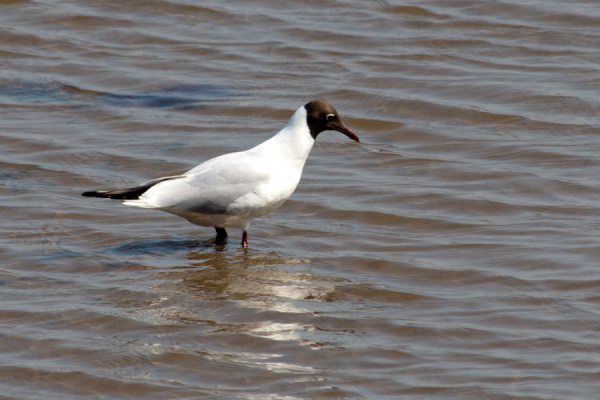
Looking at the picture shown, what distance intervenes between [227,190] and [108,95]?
12.6 ft

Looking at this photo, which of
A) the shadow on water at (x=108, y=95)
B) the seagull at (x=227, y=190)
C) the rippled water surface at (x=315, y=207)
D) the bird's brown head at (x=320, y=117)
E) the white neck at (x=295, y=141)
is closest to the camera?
the rippled water surface at (x=315, y=207)

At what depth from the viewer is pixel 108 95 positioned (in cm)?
1091

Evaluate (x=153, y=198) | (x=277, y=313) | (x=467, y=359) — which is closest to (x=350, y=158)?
(x=153, y=198)

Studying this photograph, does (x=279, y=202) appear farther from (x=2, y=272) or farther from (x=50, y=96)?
(x=50, y=96)

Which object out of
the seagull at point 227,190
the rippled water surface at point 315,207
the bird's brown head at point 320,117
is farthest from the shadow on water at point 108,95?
the seagull at point 227,190

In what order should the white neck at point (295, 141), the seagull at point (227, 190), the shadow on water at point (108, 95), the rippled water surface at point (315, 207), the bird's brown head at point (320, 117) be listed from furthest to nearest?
the shadow on water at point (108, 95)
the bird's brown head at point (320, 117)
the white neck at point (295, 141)
the seagull at point (227, 190)
the rippled water surface at point (315, 207)

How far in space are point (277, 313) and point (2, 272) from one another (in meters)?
1.86

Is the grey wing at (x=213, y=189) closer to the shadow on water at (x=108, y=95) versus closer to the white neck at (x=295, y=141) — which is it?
the white neck at (x=295, y=141)

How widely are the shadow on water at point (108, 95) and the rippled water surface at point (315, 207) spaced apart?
0.04 m

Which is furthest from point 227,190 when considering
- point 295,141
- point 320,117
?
point 320,117

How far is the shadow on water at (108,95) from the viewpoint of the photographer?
10.7 meters

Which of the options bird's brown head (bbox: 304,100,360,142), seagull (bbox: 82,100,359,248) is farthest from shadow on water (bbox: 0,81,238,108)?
seagull (bbox: 82,100,359,248)

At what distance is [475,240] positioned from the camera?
7723 millimetres

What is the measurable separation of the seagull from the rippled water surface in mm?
307
